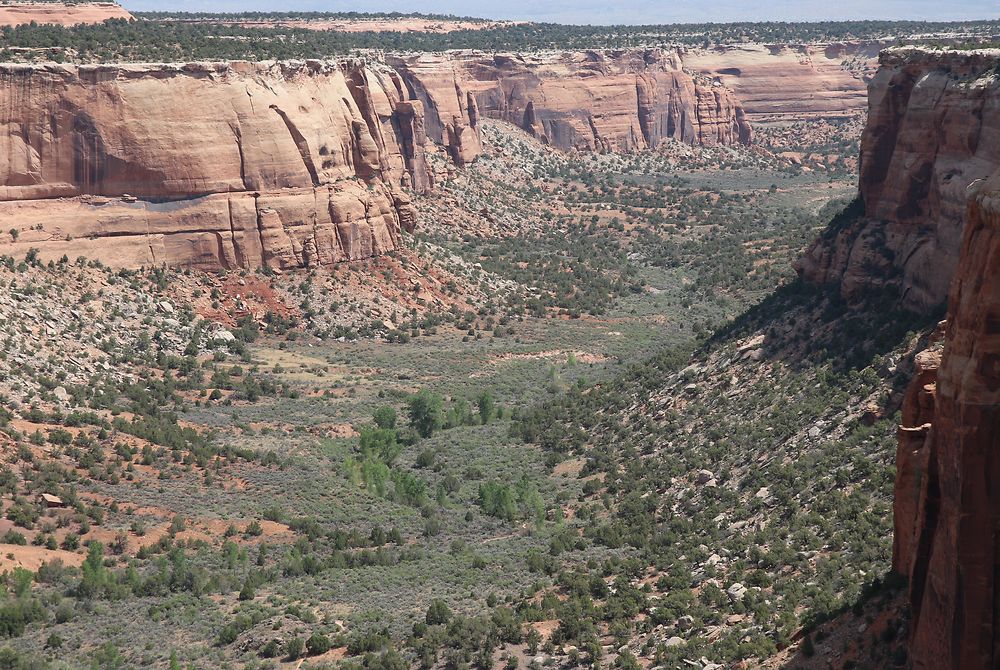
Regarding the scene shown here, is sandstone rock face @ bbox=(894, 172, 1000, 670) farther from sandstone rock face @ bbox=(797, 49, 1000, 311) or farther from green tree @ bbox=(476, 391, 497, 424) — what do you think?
green tree @ bbox=(476, 391, 497, 424)

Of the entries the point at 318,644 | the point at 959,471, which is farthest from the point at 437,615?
the point at 959,471

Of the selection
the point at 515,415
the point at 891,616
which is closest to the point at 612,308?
the point at 515,415

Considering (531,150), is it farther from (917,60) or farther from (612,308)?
(917,60)

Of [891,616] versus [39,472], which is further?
[39,472]

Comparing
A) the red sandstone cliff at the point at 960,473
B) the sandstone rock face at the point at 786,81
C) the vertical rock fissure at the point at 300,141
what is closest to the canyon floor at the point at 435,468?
the red sandstone cliff at the point at 960,473

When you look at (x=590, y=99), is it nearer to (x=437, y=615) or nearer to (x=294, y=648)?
(x=437, y=615)

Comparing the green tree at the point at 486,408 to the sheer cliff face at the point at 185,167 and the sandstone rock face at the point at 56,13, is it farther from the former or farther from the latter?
the sandstone rock face at the point at 56,13

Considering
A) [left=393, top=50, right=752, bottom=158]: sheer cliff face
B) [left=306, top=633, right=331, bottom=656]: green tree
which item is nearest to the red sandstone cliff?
[left=306, top=633, right=331, bottom=656]: green tree
